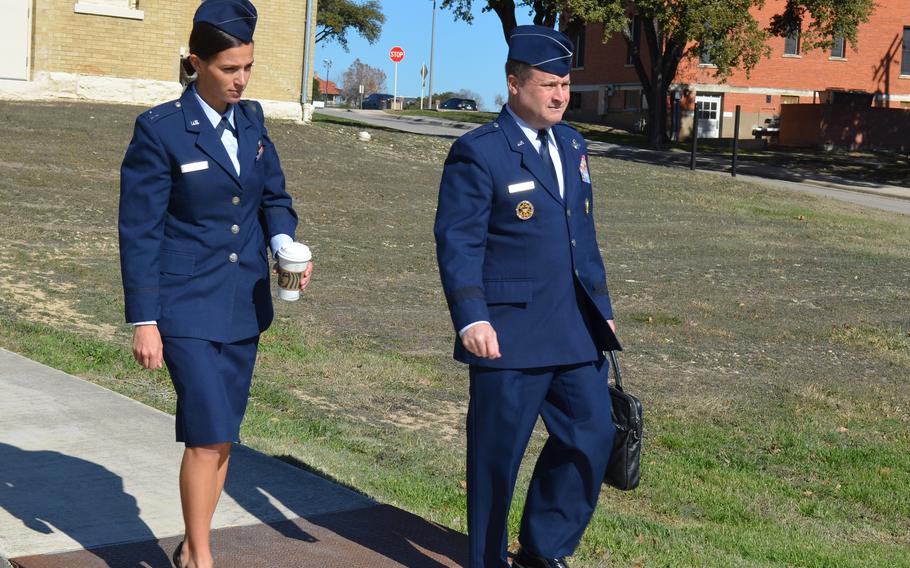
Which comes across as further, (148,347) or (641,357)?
(641,357)

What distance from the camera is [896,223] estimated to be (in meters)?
23.3

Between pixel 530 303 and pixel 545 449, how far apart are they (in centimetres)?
54

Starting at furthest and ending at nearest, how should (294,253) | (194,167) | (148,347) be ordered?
(294,253) < (194,167) < (148,347)

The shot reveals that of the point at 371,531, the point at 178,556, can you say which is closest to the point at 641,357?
the point at 371,531

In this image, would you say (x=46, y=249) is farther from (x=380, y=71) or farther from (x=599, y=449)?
(x=380, y=71)

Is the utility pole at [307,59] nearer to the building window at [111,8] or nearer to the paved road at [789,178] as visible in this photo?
the building window at [111,8]

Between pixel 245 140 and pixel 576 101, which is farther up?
pixel 576 101

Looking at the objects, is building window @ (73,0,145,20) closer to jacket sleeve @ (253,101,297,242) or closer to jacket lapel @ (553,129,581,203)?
jacket sleeve @ (253,101,297,242)

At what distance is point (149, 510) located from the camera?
5.17 metres

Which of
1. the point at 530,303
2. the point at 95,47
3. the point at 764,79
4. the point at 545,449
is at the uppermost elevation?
the point at 764,79

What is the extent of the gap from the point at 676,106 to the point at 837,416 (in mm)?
44616

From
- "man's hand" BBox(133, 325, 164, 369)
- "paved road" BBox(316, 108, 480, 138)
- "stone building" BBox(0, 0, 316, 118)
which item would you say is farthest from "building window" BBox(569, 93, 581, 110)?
"man's hand" BBox(133, 325, 164, 369)

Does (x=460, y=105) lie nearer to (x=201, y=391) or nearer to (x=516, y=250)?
(x=516, y=250)

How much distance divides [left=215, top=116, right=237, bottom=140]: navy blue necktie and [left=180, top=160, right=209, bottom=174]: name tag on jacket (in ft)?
0.37
